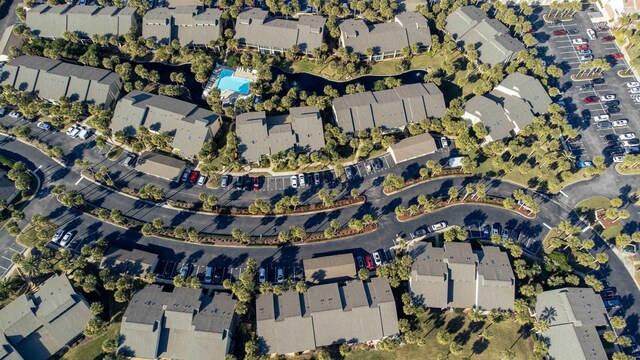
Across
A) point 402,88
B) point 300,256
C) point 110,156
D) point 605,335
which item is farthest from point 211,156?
point 605,335

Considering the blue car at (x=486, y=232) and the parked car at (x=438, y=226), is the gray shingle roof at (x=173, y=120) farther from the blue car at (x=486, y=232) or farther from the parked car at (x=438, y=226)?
the blue car at (x=486, y=232)

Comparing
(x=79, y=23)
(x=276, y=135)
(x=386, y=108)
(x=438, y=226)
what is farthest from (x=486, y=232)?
(x=79, y=23)

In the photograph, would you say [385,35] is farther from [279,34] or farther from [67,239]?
[67,239]

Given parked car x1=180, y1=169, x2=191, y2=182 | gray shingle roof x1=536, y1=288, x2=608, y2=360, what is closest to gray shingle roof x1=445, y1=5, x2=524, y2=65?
gray shingle roof x1=536, y1=288, x2=608, y2=360

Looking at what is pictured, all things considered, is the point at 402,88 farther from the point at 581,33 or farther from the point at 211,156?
the point at 581,33

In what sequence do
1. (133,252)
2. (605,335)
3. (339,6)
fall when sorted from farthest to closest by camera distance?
(339,6) < (133,252) < (605,335)
